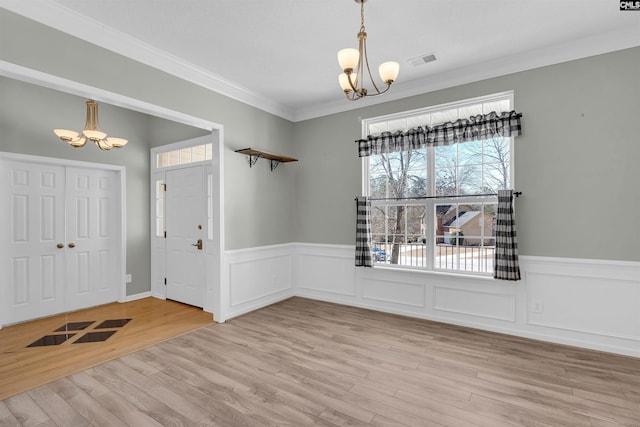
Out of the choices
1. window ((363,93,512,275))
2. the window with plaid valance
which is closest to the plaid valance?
the window with plaid valance

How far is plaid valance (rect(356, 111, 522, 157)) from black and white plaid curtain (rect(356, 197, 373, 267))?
2.47 feet

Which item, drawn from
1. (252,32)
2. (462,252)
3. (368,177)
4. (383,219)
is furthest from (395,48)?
(462,252)

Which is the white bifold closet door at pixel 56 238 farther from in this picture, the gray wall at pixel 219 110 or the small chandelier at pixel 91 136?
the gray wall at pixel 219 110

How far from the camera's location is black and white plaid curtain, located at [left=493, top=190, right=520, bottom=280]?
3266 mm

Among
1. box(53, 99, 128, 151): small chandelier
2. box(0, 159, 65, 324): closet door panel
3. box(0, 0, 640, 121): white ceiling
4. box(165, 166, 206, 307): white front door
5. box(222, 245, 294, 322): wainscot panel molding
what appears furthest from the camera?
box(165, 166, 206, 307): white front door

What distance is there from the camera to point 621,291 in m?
2.92

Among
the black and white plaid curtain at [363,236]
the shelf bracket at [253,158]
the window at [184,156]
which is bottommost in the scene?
the black and white plaid curtain at [363,236]

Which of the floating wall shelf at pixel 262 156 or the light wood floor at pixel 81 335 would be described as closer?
the light wood floor at pixel 81 335

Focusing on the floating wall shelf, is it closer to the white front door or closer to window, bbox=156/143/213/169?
window, bbox=156/143/213/169

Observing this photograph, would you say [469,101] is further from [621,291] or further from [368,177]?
[621,291]

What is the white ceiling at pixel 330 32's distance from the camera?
250 cm

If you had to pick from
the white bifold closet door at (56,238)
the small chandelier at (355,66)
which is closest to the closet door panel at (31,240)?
the white bifold closet door at (56,238)

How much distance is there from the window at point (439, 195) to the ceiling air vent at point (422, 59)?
653 millimetres

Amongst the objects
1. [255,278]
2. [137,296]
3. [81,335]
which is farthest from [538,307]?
[137,296]
